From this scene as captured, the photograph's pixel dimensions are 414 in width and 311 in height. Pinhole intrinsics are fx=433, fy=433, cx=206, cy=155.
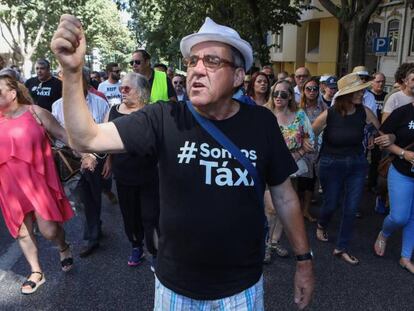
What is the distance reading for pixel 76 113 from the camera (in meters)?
1.59

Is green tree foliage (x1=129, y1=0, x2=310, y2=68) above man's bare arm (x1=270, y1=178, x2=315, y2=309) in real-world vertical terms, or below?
above

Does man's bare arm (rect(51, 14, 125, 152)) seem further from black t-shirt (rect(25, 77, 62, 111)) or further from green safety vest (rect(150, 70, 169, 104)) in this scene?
black t-shirt (rect(25, 77, 62, 111))

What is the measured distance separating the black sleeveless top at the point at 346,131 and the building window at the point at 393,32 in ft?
52.2

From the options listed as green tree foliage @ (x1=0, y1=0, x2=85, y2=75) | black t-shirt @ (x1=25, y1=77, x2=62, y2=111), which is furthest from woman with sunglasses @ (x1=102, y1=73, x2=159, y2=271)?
green tree foliage @ (x1=0, y1=0, x2=85, y2=75)

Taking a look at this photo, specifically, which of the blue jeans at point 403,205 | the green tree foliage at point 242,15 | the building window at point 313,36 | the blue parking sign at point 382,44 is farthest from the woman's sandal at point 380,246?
the building window at point 313,36

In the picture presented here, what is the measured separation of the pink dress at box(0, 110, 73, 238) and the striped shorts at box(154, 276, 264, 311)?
6.47 feet

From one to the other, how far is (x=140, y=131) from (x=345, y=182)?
9.66 ft

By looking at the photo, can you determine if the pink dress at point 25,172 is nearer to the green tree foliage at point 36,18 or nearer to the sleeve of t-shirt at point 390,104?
the sleeve of t-shirt at point 390,104

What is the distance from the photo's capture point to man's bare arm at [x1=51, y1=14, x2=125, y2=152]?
1473 millimetres

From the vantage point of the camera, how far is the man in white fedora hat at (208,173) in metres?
1.85

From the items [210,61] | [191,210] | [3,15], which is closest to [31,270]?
[191,210]

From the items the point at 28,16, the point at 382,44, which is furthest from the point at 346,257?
the point at 28,16

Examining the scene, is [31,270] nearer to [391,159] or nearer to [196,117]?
[196,117]

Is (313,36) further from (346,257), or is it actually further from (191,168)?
(191,168)
